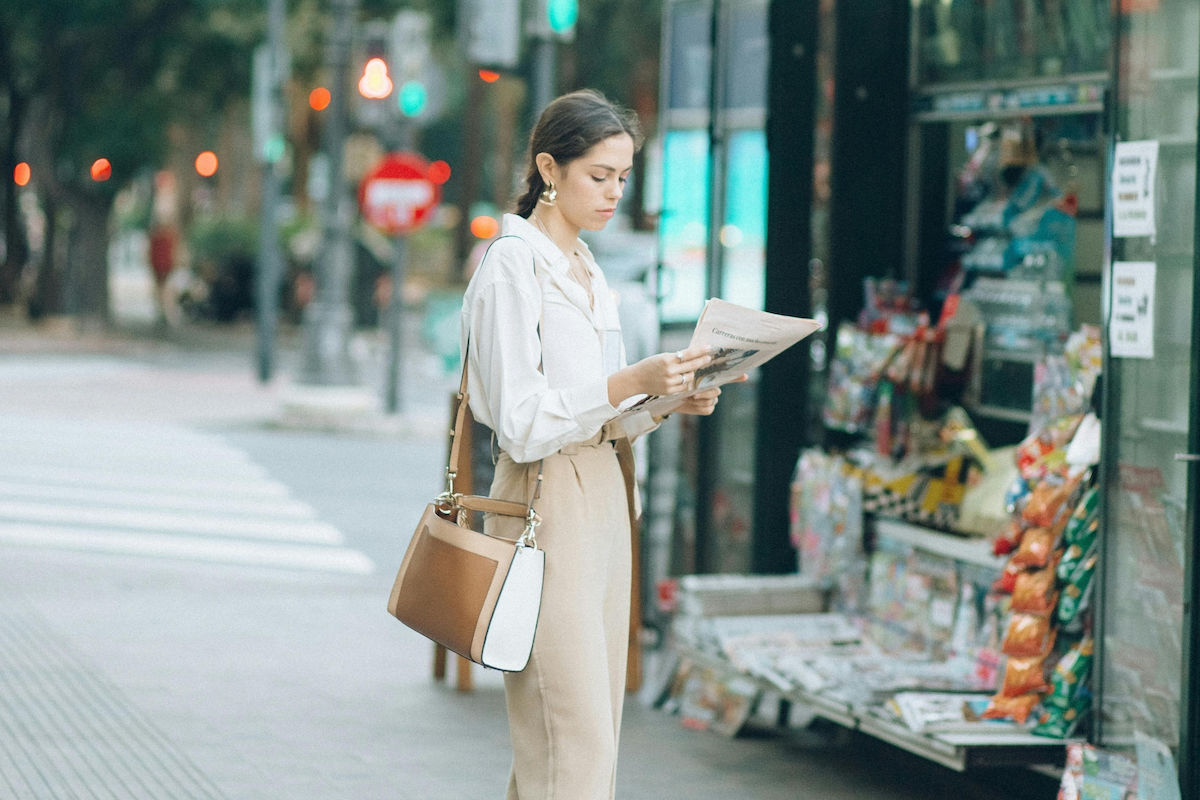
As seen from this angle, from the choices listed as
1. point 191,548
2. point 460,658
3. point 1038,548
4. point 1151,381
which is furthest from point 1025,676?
point 191,548

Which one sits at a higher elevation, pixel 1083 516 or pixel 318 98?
pixel 318 98

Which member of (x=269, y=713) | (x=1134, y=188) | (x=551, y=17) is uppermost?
(x=551, y=17)

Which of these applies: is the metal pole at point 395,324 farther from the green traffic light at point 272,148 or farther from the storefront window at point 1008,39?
the storefront window at point 1008,39

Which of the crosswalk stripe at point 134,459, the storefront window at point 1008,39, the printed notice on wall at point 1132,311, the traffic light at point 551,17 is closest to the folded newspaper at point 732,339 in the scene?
the printed notice on wall at point 1132,311

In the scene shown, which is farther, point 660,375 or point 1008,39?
point 1008,39

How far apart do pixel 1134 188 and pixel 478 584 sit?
2.11 metres

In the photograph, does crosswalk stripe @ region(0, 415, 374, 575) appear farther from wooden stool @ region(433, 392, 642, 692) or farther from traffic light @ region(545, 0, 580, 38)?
traffic light @ region(545, 0, 580, 38)

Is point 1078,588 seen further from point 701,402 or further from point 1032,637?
point 701,402

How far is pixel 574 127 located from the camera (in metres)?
3.46

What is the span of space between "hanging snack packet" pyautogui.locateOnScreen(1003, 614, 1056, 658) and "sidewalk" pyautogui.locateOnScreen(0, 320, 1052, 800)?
0.64 m

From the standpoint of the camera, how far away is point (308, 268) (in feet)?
109

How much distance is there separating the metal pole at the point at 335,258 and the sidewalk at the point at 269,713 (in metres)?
8.62

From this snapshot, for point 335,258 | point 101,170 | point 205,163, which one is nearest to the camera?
point 335,258

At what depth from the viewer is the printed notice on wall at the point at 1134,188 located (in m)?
4.37
